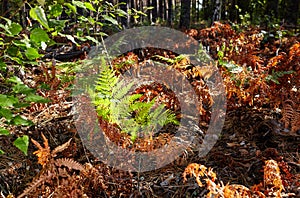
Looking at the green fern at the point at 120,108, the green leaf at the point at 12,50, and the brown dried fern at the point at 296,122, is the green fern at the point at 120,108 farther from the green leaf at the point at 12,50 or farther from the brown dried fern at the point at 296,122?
the brown dried fern at the point at 296,122

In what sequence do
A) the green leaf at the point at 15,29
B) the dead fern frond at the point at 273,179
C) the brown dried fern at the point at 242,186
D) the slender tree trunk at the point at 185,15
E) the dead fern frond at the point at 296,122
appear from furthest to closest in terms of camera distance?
the slender tree trunk at the point at 185,15, the dead fern frond at the point at 296,122, the dead fern frond at the point at 273,179, the brown dried fern at the point at 242,186, the green leaf at the point at 15,29

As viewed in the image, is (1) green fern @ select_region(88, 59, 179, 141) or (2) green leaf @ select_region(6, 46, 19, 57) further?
(1) green fern @ select_region(88, 59, 179, 141)

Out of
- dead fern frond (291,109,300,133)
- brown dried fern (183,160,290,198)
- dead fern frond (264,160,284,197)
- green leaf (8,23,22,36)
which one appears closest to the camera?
green leaf (8,23,22,36)

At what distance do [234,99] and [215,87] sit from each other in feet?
0.81

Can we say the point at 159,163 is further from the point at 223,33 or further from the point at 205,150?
the point at 223,33

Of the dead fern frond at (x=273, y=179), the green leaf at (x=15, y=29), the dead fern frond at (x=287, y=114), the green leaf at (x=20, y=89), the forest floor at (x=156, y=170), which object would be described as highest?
the green leaf at (x=15, y=29)

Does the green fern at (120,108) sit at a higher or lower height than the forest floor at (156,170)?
higher

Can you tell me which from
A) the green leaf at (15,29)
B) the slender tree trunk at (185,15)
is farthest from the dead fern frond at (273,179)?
the slender tree trunk at (185,15)

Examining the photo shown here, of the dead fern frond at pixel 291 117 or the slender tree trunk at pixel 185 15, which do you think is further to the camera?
the slender tree trunk at pixel 185 15

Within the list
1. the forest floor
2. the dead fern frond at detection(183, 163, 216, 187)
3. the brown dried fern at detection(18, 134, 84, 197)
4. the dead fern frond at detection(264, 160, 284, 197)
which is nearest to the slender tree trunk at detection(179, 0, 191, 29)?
the forest floor

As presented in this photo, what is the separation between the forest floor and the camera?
89.1 inches

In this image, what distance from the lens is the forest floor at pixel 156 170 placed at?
226cm

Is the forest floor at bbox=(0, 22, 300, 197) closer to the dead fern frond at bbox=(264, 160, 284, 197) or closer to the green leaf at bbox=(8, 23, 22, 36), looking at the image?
the dead fern frond at bbox=(264, 160, 284, 197)

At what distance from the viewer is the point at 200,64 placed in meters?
4.18
